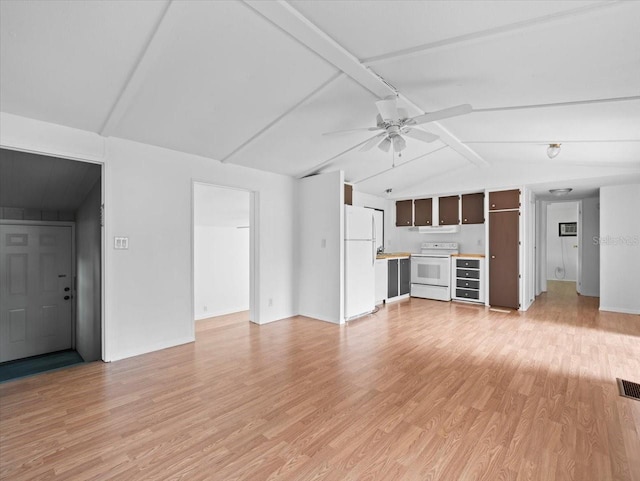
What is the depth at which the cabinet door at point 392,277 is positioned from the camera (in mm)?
6402

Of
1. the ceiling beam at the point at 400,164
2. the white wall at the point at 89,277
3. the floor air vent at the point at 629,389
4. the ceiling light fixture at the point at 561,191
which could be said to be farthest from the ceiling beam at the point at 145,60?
the ceiling light fixture at the point at 561,191

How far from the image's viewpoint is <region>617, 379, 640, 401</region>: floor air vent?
2617mm

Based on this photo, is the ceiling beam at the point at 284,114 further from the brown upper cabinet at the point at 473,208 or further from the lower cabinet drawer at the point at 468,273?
the lower cabinet drawer at the point at 468,273

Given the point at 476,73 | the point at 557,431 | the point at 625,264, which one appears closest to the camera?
the point at 557,431

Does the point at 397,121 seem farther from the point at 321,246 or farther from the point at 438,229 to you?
the point at 438,229

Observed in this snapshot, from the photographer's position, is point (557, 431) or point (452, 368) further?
point (452, 368)

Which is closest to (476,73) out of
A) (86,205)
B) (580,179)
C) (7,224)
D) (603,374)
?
(603,374)

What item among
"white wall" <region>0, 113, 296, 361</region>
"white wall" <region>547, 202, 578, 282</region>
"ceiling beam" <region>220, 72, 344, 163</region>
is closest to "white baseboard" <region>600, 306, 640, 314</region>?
"white wall" <region>547, 202, 578, 282</region>

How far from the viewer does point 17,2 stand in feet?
5.82

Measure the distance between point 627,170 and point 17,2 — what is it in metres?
7.11

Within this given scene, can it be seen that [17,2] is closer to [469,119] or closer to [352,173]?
[469,119]

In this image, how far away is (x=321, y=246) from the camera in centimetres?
511

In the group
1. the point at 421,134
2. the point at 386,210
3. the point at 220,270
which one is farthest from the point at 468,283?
the point at 220,270

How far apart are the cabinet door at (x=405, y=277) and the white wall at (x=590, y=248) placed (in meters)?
4.00
